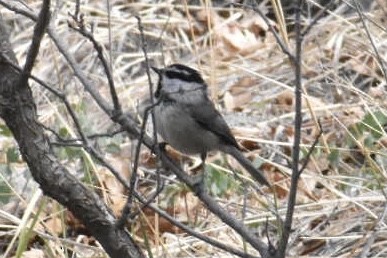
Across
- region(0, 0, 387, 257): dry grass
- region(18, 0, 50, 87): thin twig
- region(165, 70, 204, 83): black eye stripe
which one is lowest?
region(0, 0, 387, 257): dry grass

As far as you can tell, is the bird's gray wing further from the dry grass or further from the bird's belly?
the dry grass

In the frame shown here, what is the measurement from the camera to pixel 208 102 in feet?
10.4

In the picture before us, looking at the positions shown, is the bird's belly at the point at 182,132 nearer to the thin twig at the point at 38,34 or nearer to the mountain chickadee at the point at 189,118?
the mountain chickadee at the point at 189,118

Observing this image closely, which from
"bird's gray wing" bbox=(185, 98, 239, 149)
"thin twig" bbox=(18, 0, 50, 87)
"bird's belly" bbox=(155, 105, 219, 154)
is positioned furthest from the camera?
"bird's gray wing" bbox=(185, 98, 239, 149)

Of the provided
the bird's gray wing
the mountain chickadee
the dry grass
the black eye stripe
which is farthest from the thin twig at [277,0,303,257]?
the bird's gray wing

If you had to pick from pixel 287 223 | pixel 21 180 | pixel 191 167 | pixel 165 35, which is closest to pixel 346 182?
pixel 191 167

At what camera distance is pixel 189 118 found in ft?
10.0

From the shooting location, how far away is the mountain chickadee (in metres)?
2.91

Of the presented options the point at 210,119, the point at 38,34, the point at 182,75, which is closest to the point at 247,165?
the point at 210,119

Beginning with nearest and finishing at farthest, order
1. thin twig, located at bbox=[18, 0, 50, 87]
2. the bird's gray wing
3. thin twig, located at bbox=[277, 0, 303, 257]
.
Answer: thin twig, located at bbox=[277, 0, 303, 257], thin twig, located at bbox=[18, 0, 50, 87], the bird's gray wing

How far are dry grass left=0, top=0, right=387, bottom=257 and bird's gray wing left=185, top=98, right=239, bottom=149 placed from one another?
201mm

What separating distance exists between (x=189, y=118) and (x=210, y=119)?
13cm

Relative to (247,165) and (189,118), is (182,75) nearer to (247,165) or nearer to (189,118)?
(189,118)

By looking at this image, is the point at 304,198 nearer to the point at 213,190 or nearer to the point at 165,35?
the point at 213,190
